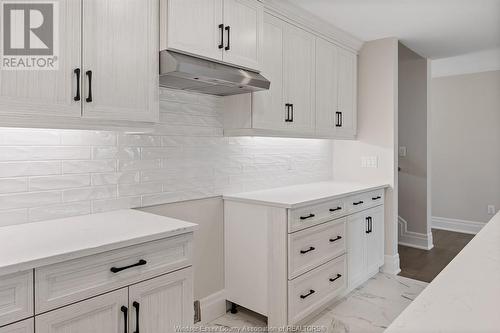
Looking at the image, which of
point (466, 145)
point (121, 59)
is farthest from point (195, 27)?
point (466, 145)

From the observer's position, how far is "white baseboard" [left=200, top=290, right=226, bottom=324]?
256 centimetres

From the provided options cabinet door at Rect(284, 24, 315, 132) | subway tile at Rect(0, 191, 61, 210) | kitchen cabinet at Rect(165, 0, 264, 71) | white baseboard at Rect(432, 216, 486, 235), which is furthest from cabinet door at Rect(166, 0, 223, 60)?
white baseboard at Rect(432, 216, 486, 235)

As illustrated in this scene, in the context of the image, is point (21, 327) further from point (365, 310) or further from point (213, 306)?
point (365, 310)

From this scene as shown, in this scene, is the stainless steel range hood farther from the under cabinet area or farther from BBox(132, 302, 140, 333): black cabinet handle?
BBox(132, 302, 140, 333): black cabinet handle

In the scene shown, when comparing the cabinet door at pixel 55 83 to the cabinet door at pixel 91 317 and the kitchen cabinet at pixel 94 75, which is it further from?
the cabinet door at pixel 91 317

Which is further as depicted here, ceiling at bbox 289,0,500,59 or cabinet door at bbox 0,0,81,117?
ceiling at bbox 289,0,500,59

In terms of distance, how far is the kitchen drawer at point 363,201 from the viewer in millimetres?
3008

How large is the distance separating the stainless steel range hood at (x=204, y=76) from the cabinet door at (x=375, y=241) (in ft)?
5.79

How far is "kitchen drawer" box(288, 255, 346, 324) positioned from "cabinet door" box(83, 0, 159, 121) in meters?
1.50

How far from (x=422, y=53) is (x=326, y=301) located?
3266 mm

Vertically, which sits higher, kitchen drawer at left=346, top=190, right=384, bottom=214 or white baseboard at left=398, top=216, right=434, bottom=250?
kitchen drawer at left=346, top=190, right=384, bottom=214

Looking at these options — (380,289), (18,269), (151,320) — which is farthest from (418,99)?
(18,269)

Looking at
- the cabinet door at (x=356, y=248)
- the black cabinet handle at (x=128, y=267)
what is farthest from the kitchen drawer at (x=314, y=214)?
the black cabinet handle at (x=128, y=267)

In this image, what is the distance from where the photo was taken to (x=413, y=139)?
459 centimetres
